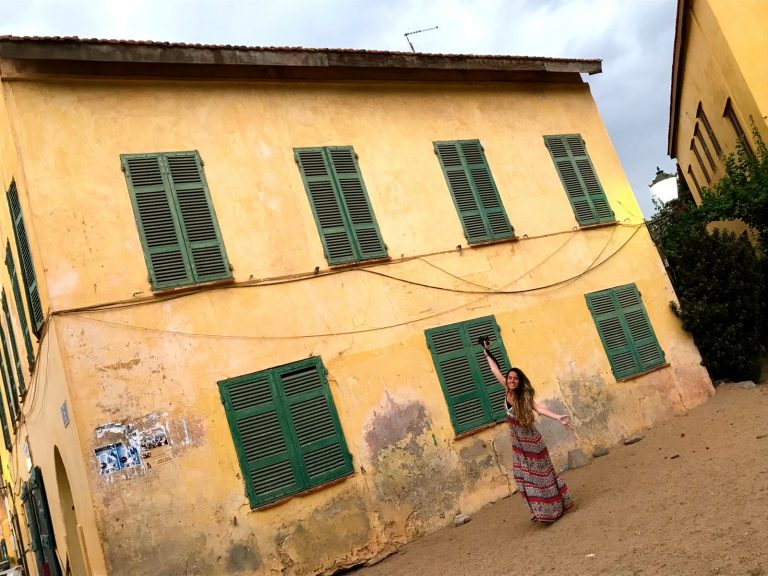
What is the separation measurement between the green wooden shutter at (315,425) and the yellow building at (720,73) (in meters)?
9.38

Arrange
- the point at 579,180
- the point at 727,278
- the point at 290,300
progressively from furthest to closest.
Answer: the point at 579,180 < the point at 727,278 < the point at 290,300

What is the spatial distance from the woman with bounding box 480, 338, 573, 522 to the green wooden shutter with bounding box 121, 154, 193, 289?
373 centimetres

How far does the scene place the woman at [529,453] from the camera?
275 inches

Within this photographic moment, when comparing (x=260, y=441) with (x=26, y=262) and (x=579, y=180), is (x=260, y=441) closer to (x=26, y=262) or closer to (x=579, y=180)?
(x=26, y=262)

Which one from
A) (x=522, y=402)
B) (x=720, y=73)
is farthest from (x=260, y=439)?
(x=720, y=73)

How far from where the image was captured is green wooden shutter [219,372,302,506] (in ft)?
25.4

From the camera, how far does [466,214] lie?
1051 centimetres

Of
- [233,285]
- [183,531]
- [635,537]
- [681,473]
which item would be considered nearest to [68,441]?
[183,531]

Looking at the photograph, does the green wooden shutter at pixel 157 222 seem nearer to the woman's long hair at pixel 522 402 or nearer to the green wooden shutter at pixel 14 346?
the green wooden shutter at pixel 14 346

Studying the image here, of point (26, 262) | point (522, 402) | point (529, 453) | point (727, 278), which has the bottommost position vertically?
point (529, 453)

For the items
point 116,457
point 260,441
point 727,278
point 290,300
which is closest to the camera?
point 116,457

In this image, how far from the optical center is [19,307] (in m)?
9.45

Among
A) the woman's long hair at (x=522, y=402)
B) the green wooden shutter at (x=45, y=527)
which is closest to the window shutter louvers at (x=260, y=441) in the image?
the woman's long hair at (x=522, y=402)

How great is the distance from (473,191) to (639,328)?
357cm
